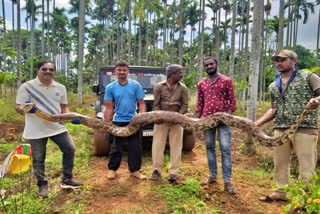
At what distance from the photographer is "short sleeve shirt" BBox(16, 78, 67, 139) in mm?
4426

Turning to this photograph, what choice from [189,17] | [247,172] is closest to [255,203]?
[247,172]

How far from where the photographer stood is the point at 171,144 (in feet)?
16.8

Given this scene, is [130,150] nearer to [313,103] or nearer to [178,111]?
[178,111]

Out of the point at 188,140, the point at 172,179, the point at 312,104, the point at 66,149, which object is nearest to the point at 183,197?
the point at 172,179

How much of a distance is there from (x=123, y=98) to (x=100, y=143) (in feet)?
6.79

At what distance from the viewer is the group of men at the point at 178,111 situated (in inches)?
166

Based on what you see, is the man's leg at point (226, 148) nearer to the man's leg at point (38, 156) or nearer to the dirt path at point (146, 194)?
the dirt path at point (146, 194)

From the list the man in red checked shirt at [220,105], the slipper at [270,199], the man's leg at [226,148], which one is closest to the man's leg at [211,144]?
the man in red checked shirt at [220,105]

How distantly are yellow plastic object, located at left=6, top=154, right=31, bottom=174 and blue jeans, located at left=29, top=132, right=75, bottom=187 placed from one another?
0.44ft

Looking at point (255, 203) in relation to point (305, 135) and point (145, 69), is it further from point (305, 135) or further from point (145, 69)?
point (145, 69)

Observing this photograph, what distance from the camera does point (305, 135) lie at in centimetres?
418

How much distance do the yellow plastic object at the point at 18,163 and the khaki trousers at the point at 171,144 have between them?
7.06 feet

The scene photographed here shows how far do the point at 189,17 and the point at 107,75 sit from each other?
35.6m

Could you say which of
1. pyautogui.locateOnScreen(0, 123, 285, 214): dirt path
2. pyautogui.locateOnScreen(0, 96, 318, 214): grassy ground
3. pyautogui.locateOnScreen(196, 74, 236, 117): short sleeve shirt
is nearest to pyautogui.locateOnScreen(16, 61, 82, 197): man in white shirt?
pyautogui.locateOnScreen(0, 96, 318, 214): grassy ground
